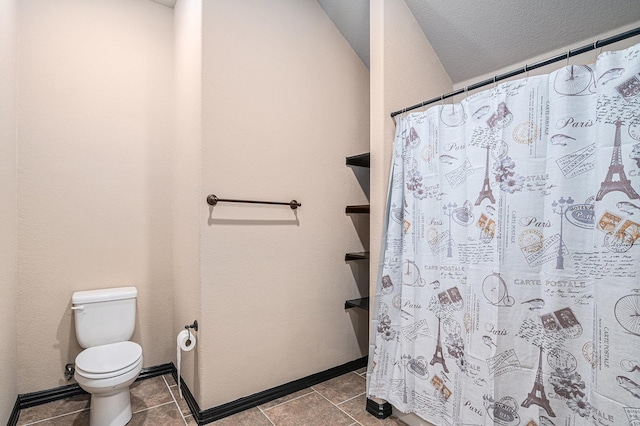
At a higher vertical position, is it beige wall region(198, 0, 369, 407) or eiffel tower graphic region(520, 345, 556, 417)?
beige wall region(198, 0, 369, 407)

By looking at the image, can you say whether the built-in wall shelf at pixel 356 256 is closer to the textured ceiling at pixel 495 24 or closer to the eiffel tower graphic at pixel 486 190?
the eiffel tower graphic at pixel 486 190

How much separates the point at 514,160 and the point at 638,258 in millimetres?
544

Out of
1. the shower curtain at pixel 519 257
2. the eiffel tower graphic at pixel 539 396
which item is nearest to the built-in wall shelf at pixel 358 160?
the shower curtain at pixel 519 257

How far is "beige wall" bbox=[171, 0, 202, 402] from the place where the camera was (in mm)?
1910

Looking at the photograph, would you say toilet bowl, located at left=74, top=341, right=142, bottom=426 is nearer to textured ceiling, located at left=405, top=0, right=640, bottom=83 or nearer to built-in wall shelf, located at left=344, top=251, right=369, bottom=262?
built-in wall shelf, located at left=344, top=251, right=369, bottom=262

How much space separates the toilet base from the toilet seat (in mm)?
166

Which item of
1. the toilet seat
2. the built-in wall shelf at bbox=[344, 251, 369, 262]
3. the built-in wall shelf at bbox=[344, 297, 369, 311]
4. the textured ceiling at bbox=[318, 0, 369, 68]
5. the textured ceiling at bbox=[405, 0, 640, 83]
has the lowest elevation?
the toilet seat

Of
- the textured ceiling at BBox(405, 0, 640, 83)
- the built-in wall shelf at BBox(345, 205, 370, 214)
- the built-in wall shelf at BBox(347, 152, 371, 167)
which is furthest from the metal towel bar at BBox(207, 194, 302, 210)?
the textured ceiling at BBox(405, 0, 640, 83)

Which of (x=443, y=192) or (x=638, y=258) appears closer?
(x=638, y=258)

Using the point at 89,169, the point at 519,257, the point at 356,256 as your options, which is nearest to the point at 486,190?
the point at 519,257

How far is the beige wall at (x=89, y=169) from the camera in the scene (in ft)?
6.65

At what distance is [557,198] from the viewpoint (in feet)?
4.23

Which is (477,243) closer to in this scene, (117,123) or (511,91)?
(511,91)

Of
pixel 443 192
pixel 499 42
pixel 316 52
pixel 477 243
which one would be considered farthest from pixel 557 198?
pixel 316 52
